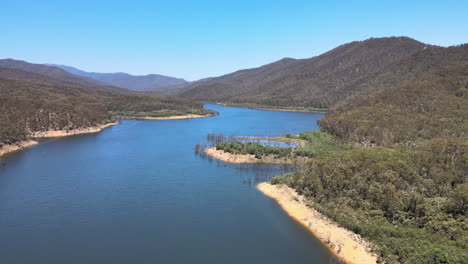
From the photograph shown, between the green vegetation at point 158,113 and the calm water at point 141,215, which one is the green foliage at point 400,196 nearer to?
the calm water at point 141,215

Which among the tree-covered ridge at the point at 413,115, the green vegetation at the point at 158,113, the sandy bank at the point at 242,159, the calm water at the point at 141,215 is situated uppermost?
the tree-covered ridge at the point at 413,115

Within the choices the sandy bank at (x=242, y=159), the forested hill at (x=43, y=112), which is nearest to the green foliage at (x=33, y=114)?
the forested hill at (x=43, y=112)

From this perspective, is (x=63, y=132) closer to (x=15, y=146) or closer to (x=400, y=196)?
(x=15, y=146)

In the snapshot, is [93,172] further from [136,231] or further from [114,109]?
[114,109]

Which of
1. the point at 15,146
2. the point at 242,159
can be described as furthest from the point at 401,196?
the point at 15,146

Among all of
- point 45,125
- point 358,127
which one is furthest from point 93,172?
point 358,127

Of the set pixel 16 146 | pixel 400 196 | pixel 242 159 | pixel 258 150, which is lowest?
pixel 242 159
